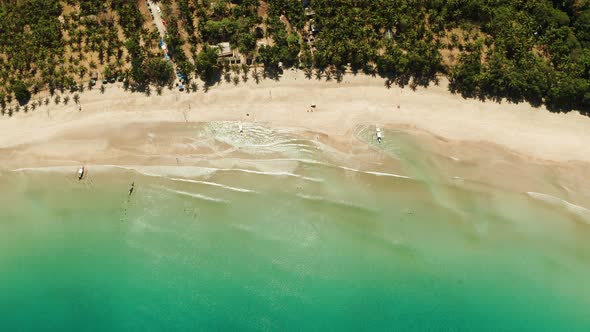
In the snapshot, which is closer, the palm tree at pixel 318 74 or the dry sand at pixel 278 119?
the dry sand at pixel 278 119

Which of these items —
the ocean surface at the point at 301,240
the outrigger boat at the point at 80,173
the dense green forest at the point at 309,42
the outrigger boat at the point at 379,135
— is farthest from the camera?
the dense green forest at the point at 309,42

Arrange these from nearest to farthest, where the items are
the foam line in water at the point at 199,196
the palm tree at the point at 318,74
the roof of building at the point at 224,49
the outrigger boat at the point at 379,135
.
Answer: the foam line in water at the point at 199,196 < the outrigger boat at the point at 379,135 < the roof of building at the point at 224,49 < the palm tree at the point at 318,74

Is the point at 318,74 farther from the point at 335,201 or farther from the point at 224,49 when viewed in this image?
the point at 335,201

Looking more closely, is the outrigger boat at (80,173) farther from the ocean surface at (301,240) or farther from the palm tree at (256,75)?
the palm tree at (256,75)

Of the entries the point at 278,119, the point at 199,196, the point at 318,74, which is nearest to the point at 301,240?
the point at 199,196

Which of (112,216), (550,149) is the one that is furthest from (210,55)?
(550,149)

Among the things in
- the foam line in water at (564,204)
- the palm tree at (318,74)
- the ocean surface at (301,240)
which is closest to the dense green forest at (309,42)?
the palm tree at (318,74)
